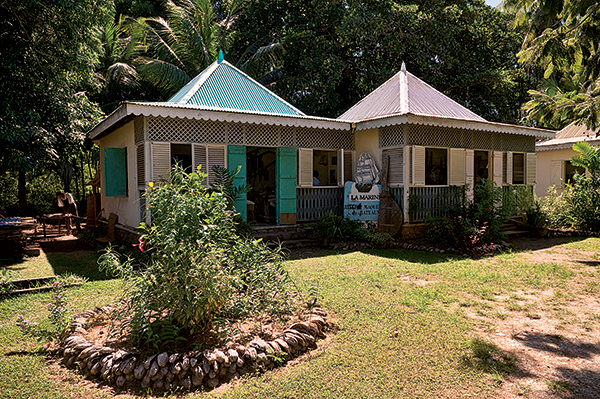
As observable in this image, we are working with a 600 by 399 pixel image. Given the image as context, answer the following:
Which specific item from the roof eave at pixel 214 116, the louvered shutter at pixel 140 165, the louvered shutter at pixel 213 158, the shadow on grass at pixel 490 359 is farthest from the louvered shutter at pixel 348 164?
the shadow on grass at pixel 490 359

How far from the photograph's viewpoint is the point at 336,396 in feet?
9.92

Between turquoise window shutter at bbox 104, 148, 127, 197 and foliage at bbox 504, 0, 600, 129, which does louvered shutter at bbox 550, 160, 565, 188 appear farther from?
turquoise window shutter at bbox 104, 148, 127, 197

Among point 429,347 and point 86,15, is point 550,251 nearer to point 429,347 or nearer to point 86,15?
point 429,347

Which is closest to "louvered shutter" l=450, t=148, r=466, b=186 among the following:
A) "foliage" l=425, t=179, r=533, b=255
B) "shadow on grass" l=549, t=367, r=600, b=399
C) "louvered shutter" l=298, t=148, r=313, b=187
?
"foliage" l=425, t=179, r=533, b=255

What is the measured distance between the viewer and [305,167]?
10.4 meters

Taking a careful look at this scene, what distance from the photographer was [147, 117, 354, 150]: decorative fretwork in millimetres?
8508

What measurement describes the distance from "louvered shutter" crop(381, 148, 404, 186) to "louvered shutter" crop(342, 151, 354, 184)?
1.14 m

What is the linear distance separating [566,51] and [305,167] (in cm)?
615

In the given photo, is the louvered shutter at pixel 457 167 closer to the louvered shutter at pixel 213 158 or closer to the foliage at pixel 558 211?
the foliage at pixel 558 211

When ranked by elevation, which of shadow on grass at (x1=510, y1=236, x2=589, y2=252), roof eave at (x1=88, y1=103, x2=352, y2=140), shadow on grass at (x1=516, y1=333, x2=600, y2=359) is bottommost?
shadow on grass at (x1=516, y1=333, x2=600, y2=359)

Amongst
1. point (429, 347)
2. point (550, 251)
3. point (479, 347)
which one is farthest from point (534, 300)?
point (550, 251)

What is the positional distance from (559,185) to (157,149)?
15.4m

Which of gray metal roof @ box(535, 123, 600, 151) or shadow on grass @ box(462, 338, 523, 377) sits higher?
gray metal roof @ box(535, 123, 600, 151)

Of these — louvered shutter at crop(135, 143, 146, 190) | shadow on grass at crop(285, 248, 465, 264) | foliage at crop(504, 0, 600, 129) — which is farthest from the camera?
louvered shutter at crop(135, 143, 146, 190)
